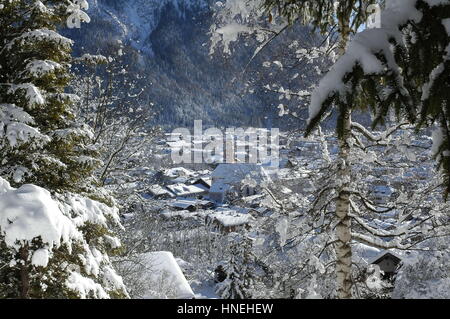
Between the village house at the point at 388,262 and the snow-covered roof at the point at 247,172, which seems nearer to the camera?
the snow-covered roof at the point at 247,172

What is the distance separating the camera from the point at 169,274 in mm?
17938

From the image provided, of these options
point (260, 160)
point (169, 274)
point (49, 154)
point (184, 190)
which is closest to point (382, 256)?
point (169, 274)

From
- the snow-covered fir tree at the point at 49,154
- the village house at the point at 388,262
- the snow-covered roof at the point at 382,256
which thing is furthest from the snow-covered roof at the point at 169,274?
the village house at the point at 388,262

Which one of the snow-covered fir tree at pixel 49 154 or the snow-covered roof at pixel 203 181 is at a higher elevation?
the snow-covered fir tree at pixel 49 154

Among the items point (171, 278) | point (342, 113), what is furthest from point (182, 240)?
point (342, 113)

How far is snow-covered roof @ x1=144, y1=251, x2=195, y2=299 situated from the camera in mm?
16936

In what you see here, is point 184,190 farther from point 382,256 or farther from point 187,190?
point 382,256

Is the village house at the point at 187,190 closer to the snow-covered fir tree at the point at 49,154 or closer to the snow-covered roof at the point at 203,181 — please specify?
the snow-covered roof at the point at 203,181

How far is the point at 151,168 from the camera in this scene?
49.8 ft

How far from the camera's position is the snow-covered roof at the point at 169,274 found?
1694cm

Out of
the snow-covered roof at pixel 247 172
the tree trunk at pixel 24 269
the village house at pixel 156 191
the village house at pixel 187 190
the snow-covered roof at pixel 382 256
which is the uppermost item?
the snow-covered roof at pixel 247 172

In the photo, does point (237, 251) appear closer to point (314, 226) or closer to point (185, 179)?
point (314, 226)

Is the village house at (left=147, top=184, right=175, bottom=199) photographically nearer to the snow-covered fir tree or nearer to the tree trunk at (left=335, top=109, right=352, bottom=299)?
the snow-covered fir tree
